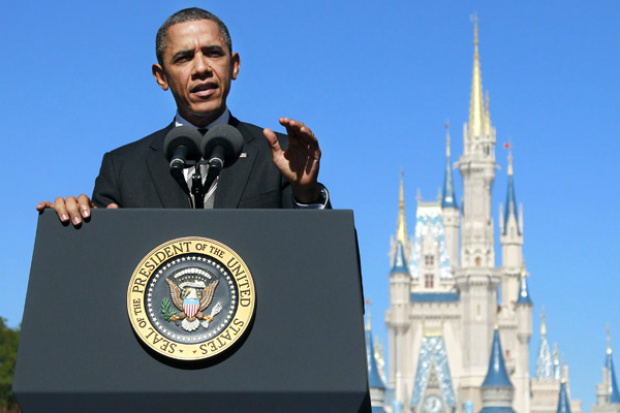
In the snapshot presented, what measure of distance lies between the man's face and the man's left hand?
1.09 feet

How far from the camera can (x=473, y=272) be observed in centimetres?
Result: 9875

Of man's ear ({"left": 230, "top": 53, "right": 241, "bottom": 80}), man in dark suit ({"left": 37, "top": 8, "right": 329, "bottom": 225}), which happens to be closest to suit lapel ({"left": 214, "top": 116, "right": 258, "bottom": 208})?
man in dark suit ({"left": 37, "top": 8, "right": 329, "bottom": 225})

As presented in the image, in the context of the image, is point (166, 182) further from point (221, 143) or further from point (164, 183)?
point (221, 143)

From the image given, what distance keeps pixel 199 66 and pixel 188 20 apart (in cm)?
15

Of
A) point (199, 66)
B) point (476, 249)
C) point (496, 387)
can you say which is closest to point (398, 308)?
point (476, 249)

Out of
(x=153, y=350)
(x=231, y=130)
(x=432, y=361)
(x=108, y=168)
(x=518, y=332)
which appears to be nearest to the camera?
(x=153, y=350)

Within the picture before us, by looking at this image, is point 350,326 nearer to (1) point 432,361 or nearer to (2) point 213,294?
(2) point 213,294

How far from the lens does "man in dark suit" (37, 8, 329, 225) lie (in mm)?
3912

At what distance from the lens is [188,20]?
394 cm

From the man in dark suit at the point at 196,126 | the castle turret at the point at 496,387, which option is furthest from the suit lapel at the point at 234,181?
the castle turret at the point at 496,387

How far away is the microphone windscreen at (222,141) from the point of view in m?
3.62

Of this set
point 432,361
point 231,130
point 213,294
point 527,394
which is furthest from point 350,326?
point 527,394

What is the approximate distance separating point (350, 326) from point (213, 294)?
328mm

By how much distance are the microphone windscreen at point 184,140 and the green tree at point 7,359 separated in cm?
4523
